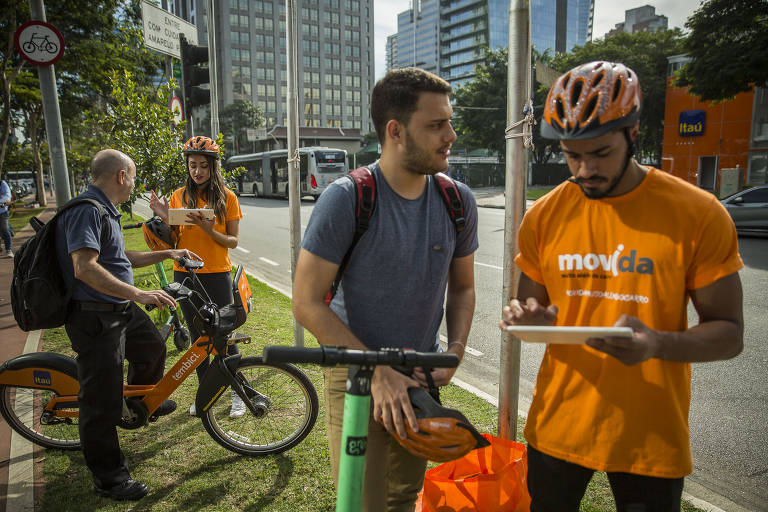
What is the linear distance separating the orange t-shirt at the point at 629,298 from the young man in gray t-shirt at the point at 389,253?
42 cm

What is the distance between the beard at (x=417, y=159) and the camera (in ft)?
6.04

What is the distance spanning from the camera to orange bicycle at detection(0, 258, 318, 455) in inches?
130

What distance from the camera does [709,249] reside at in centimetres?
143

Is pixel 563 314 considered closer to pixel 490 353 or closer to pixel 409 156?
pixel 409 156

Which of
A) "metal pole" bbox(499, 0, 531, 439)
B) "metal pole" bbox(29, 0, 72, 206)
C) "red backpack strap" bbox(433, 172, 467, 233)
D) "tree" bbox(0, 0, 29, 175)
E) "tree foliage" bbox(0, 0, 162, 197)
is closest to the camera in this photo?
"red backpack strap" bbox(433, 172, 467, 233)

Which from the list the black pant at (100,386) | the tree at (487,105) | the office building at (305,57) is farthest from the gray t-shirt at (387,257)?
the office building at (305,57)

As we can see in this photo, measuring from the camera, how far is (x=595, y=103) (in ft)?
4.95

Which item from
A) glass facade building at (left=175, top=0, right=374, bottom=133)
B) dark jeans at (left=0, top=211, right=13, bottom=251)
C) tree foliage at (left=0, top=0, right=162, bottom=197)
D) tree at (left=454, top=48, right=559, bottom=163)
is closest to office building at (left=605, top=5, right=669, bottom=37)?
tree at (left=454, top=48, right=559, bottom=163)

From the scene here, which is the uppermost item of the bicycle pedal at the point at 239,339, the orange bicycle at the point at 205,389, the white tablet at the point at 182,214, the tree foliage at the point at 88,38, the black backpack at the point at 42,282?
the tree foliage at the point at 88,38

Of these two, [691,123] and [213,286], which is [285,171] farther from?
[213,286]

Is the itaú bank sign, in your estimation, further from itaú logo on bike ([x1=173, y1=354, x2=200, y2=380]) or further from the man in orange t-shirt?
the man in orange t-shirt

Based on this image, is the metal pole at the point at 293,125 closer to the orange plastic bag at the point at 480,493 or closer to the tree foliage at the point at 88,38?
the orange plastic bag at the point at 480,493

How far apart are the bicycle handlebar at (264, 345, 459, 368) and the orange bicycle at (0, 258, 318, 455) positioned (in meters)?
2.04

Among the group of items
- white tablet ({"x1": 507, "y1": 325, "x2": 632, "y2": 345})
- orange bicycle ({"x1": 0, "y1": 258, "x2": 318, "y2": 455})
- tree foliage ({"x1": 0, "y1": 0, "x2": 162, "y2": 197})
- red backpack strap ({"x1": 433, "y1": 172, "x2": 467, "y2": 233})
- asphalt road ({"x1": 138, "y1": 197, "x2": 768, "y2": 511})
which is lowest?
asphalt road ({"x1": 138, "y1": 197, "x2": 768, "y2": 511})
